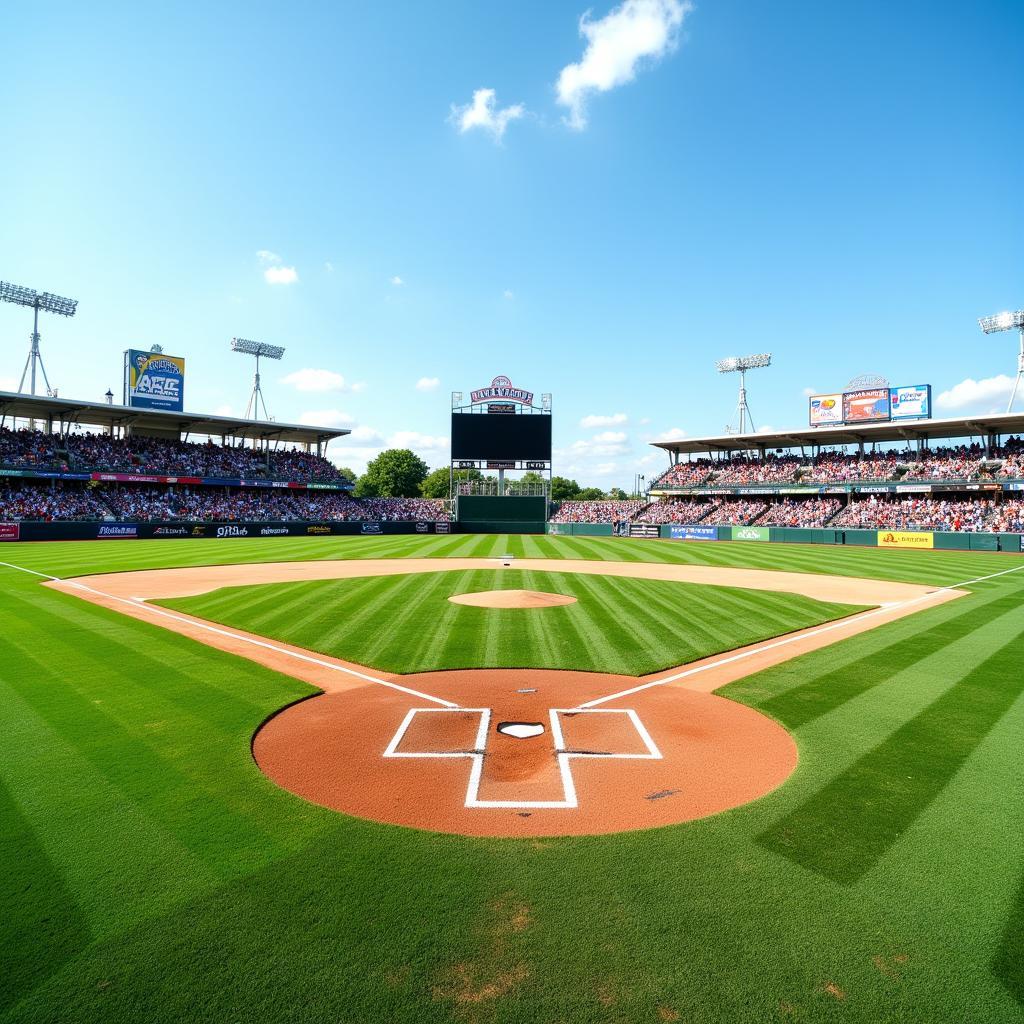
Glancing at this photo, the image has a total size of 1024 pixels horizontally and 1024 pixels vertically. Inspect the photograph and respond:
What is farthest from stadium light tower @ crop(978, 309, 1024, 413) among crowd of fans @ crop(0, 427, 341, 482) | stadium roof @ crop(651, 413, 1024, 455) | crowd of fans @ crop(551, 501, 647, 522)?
crowd of fans @ crop(0, 427, 341, 482)

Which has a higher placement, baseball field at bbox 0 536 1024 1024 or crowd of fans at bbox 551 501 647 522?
crowd of fans at bbox 551 501 647 522

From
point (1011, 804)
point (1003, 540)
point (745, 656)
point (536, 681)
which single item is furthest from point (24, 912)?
point (1003, 540)

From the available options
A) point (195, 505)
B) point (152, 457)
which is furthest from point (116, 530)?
point (152, 457)

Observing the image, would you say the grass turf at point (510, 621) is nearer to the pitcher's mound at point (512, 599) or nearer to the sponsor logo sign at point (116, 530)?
the pitcher's mound at point (512, 599)

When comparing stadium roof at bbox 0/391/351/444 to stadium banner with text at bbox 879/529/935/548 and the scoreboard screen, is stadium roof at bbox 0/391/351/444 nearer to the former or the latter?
the scoreboard screen

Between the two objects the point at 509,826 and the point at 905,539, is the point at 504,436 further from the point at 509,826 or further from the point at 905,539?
the point at 509,826

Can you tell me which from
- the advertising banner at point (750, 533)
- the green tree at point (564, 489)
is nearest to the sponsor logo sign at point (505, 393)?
the advertising banner at point (750, 533)
